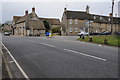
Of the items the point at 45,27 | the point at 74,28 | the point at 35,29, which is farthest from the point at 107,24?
the point at 35,29

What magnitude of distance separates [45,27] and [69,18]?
14.3m

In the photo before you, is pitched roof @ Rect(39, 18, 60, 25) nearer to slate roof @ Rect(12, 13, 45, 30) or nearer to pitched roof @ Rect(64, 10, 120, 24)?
slate roof @ Rect(12, 13, 45, 30)

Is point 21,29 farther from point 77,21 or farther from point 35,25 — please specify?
point 77,21

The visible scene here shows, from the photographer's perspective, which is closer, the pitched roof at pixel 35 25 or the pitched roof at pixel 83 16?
the pitched roof at pixel 83 16

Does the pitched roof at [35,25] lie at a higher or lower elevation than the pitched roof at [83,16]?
lower

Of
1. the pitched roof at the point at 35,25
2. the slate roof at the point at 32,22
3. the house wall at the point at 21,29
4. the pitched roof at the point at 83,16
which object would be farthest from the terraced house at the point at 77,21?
the house wall at the point at 21,29

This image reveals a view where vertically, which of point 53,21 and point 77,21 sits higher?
point 53,21

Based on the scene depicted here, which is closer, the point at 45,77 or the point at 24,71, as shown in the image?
the point at 45,77

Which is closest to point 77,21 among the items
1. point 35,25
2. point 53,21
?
point 35,25

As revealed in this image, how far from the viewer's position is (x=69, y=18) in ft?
217

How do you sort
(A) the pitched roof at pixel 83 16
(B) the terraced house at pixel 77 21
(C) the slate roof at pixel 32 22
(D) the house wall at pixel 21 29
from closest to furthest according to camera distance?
(B) the terraced house at pixel 77 21 → (A) the pitched roof at pixel 83 16 → (C) the slate roof at pixel 32 22 → (D) the house wall at pixel 21 29

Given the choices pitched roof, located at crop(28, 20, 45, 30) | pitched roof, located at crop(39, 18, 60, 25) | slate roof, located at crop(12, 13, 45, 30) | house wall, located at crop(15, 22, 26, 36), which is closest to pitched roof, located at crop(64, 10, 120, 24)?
pitched roof, located at crop(28, 20, 45, 30)

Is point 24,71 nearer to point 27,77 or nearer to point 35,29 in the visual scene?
point 27,77

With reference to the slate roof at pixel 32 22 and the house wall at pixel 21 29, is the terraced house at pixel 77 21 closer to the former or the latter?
the slate roof at pixel 32 22
